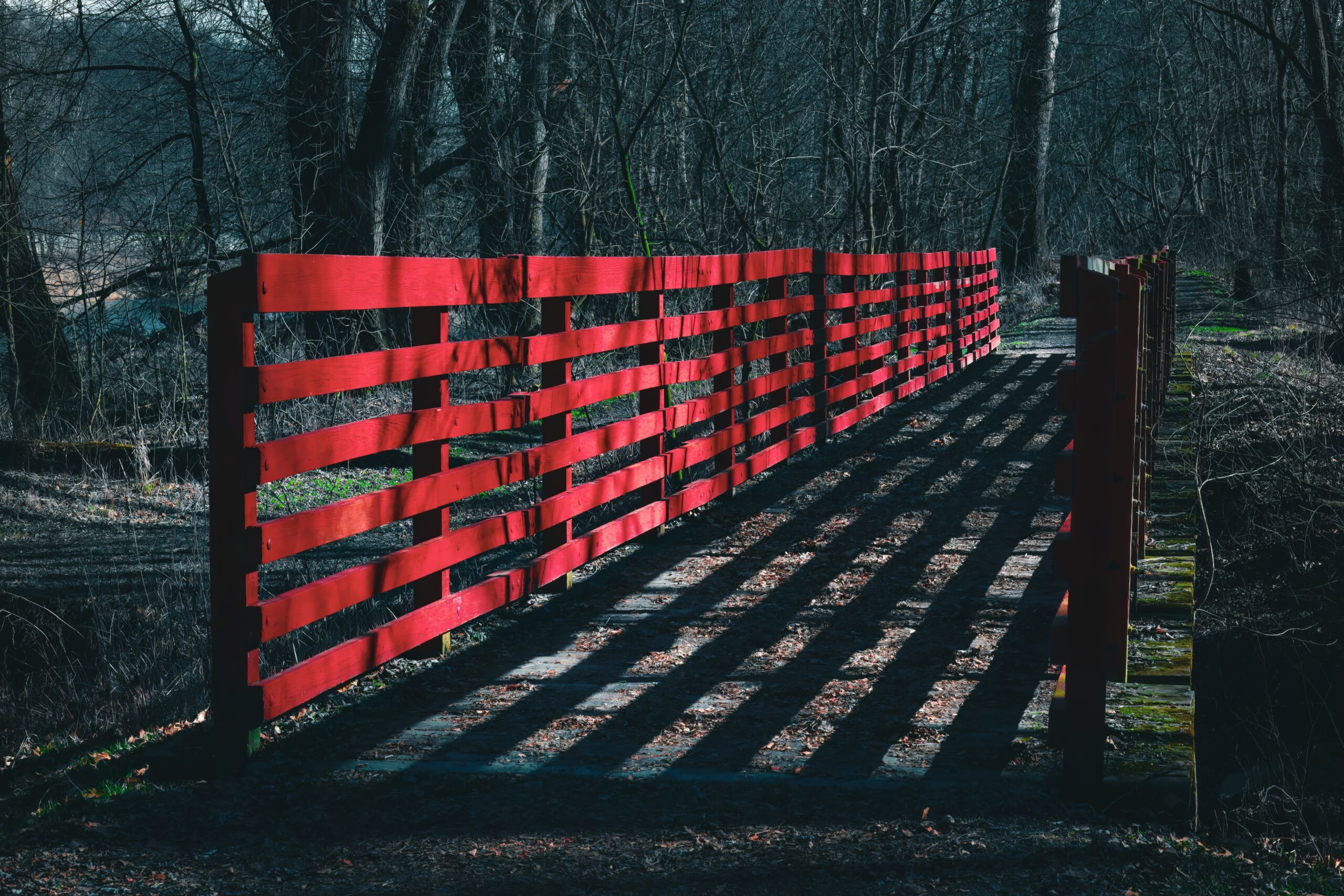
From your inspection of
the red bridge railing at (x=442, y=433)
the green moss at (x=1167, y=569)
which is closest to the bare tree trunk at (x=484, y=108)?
the red bridge railing at (x=442, y=433)

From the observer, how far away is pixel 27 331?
14.0m

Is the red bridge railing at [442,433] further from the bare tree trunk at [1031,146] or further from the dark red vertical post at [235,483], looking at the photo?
the bare tree trunk at [1031,146]

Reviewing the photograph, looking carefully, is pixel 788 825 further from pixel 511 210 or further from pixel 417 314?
pixel 511 210

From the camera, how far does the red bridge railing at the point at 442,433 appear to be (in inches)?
152

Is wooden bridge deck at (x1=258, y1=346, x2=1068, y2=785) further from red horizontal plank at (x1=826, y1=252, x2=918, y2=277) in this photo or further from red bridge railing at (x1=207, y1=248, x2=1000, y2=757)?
red horizontal plank at (x1=826, y1=252, x2=918, y2=277)

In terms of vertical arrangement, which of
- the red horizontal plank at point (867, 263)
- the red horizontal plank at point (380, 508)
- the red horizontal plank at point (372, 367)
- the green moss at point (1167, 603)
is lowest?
the green moss at point (1167, 603)

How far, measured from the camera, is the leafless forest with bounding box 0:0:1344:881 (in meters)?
7.21

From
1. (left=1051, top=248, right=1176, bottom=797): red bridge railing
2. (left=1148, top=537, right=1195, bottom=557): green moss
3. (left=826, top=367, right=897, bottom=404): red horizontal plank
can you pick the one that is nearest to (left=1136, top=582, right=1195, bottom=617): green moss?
(left=1148, top=537, right=1195, bottom=557): green moss

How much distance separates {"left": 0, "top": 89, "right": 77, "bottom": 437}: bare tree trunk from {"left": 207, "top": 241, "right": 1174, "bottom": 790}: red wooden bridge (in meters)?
6.75

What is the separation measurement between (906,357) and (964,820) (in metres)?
10.8

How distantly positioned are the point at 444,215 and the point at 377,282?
1303cm

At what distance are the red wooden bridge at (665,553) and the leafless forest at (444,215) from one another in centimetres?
112

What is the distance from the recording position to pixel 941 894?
3111 millimetres

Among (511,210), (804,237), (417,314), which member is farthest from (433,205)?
(417,314)
